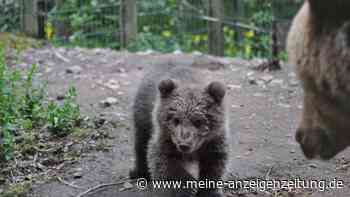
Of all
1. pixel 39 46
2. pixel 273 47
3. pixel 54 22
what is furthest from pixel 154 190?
pixel 54 22

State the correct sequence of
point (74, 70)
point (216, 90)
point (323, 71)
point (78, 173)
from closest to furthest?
point (323, 71)
point (216, 90)
point (78, 173)
point (74, 70)

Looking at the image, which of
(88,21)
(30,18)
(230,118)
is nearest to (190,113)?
(230,118)

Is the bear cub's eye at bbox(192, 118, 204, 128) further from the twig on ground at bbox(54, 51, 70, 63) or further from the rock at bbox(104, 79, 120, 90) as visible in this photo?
the twig on ground at bbox(54, 51, 70, 63)

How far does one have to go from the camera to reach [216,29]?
1126cm

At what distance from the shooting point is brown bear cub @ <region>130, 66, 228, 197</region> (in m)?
4.33

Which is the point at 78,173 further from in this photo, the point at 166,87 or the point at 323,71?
the point at 323,71

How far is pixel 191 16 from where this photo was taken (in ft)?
40.0

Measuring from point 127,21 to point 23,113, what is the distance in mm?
5612

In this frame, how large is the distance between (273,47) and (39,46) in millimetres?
4118

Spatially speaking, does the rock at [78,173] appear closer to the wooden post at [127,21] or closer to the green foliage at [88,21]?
the wooden post at [127,21]

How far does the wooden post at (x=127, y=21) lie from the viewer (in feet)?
35.9

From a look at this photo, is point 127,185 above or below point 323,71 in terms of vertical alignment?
below

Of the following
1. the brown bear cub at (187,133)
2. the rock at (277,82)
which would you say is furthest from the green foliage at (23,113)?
the rock at (277,82)

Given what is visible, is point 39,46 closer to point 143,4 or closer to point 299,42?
point 143,4
